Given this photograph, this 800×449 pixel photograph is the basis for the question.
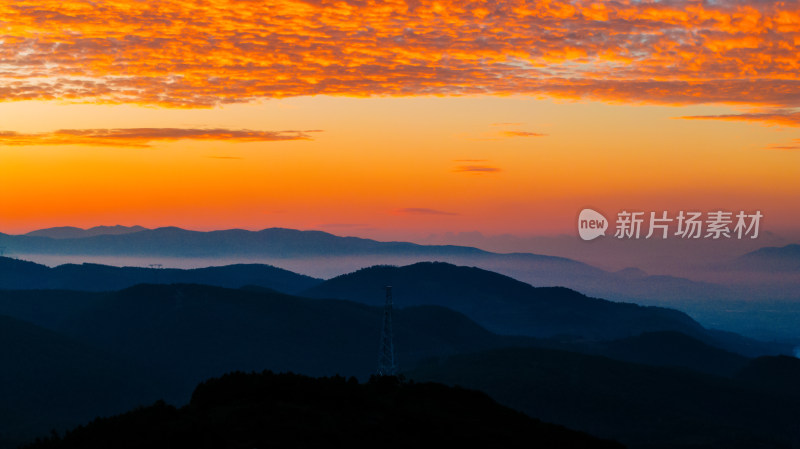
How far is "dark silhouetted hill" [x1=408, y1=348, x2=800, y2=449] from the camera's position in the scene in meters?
147

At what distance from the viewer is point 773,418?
171625mm

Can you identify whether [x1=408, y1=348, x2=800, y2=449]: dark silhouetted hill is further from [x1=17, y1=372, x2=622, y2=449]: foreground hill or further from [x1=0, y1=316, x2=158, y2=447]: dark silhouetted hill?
[x1=0, y1=316, x2=158, y2=447]: dark silhouetted hill

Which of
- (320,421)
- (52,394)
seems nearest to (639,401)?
(320,421)

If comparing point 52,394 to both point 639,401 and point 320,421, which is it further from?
point 320,421

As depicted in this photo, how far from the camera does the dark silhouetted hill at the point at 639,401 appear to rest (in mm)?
147375

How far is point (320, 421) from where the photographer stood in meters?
68.4

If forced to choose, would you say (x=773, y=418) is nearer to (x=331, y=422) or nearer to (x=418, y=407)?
(x=418, y=407)

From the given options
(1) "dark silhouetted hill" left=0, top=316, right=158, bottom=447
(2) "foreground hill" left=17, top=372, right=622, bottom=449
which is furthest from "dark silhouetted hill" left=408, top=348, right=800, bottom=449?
(1) "dark silhouetted hill" left=0, top=316, right=158, bottom=447

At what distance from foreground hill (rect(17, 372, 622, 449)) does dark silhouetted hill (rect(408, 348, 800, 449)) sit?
62418mm

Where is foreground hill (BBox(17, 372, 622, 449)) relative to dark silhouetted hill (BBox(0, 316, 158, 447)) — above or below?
above

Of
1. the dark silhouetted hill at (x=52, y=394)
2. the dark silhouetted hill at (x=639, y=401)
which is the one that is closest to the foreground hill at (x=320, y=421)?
the dark silhouetted hill at (x=639, y=401)

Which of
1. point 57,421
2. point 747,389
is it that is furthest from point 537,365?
point 57,421

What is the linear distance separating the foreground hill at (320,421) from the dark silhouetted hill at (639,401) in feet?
205

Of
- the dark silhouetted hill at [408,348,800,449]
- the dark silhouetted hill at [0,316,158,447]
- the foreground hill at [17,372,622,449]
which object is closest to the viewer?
the foreground hill at [17,372,622,449]
